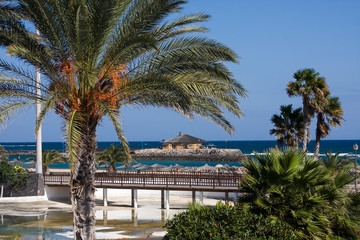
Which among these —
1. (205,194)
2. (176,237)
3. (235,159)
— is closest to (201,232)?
(176,237)

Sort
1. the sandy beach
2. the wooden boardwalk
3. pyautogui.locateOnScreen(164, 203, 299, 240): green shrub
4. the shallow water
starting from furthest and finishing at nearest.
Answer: the wooden boardwalk, the sandy beach, the shallow water, pyautogui.locateOnScreen(164, 203, 299, 240): green shrub

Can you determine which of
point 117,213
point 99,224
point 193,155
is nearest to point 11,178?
point 117,213

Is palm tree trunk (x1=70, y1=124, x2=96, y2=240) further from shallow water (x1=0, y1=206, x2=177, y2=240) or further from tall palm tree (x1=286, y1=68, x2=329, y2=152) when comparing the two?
tall palm tree (x1=286, y1=68, x2=329, y2=152)

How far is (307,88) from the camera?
3597 centimetres

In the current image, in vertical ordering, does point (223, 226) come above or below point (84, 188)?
below

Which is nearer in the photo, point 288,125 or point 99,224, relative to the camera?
point 99,224

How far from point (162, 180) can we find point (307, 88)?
13.6m

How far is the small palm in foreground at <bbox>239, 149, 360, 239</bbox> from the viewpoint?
10.7 meters

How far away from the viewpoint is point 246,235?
8.96 meters

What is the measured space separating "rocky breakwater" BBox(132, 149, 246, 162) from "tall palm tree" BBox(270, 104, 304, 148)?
7180 centimetres

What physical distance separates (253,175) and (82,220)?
4.65 metres

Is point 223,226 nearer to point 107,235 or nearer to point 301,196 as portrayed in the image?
point 301,196

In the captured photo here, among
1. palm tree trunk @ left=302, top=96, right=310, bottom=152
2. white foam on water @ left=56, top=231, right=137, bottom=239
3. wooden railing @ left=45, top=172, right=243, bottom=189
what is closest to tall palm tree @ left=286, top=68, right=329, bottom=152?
palm tree trunk @ left=302, top=96, right=310, bottom=152

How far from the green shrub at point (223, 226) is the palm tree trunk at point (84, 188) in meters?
3.22
